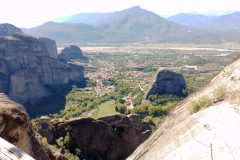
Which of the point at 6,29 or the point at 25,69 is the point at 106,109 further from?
the point at 6,29

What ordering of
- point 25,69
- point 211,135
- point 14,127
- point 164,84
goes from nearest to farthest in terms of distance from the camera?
point 211,135 < point 14,127 < point 25,69 < point 164,84

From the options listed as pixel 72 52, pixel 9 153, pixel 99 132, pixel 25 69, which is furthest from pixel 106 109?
pixel 72 52

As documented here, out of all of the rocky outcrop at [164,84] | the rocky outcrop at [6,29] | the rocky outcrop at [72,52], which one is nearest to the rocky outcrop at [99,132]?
the rocky outcrop at [164,84]

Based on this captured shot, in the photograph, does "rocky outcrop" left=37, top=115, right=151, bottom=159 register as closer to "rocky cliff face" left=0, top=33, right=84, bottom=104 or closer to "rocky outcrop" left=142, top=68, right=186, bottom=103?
"rocky outcrop" left=142, top=68, right=186, bottom=103

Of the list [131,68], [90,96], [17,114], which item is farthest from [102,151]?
[131,68]

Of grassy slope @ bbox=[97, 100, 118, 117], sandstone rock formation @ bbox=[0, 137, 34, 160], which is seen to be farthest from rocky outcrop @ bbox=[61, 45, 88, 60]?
sandstone rock formation @ bbox=[0, 137, 34, 160]
